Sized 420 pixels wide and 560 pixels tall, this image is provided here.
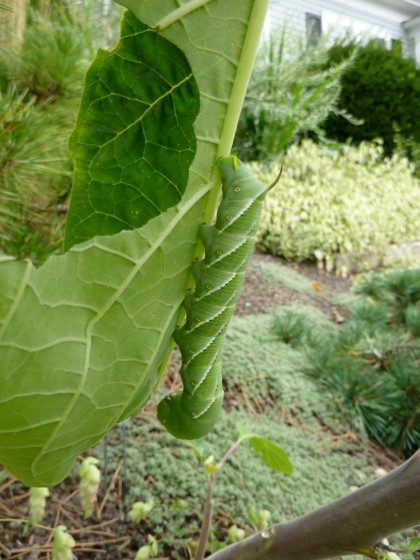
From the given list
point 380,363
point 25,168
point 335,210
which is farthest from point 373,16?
point 25,168

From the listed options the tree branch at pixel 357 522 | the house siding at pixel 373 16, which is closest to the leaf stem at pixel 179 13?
the tree branch at pixel 357 522

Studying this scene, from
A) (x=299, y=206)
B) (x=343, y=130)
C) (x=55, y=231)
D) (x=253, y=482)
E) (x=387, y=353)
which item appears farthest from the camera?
(x=343, y=130)

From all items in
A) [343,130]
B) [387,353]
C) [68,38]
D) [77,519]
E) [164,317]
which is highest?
[343,130]

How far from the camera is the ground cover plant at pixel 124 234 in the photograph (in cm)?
18

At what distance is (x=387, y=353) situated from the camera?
2.06 m

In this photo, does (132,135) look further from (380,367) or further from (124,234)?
(380,367)

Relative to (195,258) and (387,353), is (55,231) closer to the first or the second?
(195,258)

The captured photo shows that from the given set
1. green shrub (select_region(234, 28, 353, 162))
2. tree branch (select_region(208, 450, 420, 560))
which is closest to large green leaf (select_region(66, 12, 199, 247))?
tree branch (select_region(208, 450, 420, 560))

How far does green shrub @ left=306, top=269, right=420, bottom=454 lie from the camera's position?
179 cm

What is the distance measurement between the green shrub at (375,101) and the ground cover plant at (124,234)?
6477 millimetres

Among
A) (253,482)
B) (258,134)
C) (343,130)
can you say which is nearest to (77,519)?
(253,482)

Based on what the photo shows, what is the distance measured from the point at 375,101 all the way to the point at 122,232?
6801mm

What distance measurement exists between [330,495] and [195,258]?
134 centimetres

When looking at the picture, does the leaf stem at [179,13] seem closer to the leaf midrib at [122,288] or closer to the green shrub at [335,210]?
the leaf midrib at [122,288]
